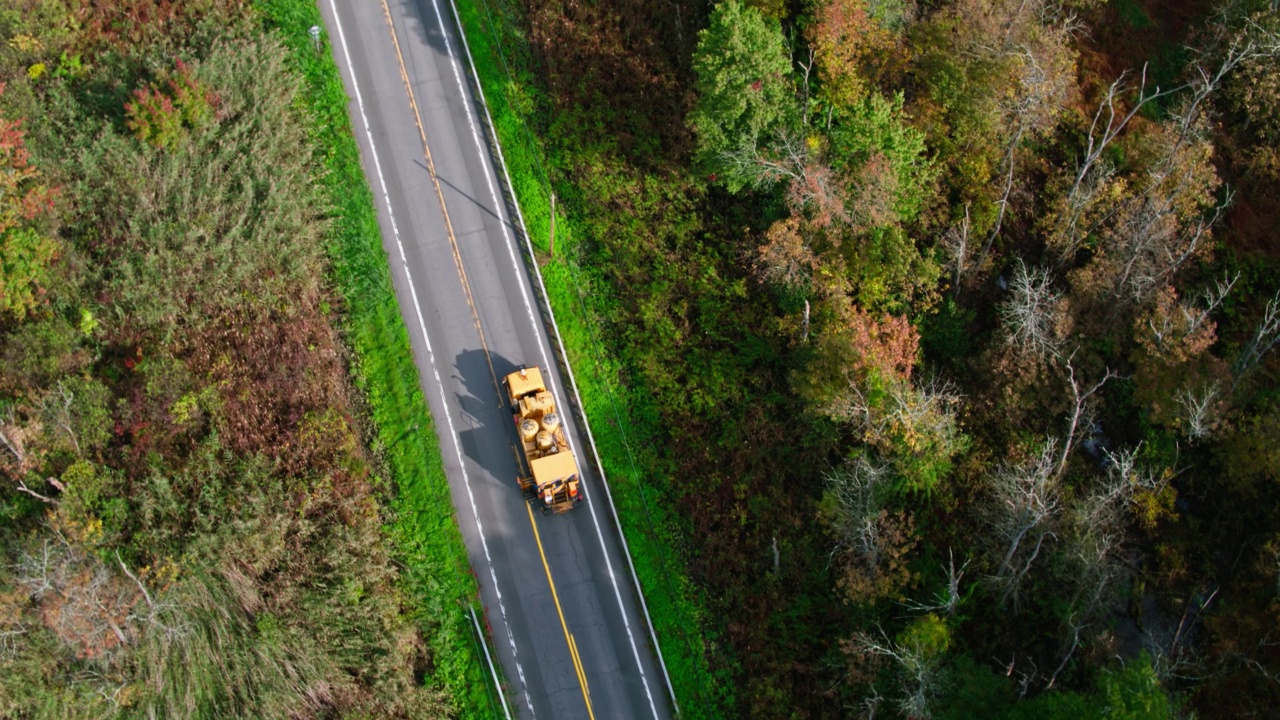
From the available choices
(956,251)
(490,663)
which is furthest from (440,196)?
(956,251)

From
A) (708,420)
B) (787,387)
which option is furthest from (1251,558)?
(708,420)

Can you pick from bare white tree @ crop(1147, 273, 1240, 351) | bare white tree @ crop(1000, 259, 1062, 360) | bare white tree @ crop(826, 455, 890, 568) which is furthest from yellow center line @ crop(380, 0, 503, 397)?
bare white tree @ crop(1147, 273, 1240, 351)

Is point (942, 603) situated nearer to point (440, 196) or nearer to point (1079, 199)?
point (1079, 199)

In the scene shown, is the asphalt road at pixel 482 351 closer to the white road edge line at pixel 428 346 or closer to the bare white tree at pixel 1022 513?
the white road edge line at pixel 428 346

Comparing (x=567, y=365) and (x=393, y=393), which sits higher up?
(x=393, y=393)

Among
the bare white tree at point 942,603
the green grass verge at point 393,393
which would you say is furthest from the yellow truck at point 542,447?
the bare white tree at point 942,603

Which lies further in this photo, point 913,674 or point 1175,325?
point 1175,325

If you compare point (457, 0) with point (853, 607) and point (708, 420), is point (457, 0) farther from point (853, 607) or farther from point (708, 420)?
point (853, 607)
